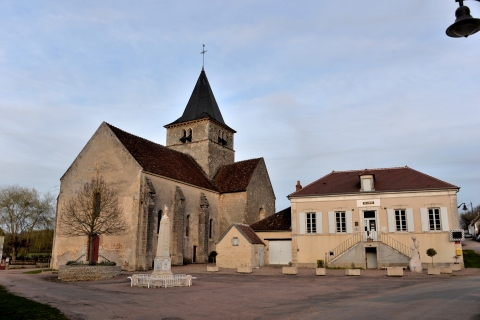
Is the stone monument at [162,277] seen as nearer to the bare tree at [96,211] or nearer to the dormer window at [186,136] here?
the bare tree at [96,211]

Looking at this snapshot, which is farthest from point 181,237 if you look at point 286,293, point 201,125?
point 286,293

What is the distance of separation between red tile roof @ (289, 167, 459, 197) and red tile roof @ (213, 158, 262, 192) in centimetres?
851

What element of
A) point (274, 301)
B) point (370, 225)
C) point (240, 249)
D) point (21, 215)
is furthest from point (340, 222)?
point (21, 215)

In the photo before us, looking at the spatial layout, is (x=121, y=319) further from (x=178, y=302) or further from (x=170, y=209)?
(x=170, y=209)

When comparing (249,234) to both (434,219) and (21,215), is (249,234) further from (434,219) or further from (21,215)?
(21,215)

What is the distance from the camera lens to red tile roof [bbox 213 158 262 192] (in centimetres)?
3572

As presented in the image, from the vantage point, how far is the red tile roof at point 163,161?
94.0 ft

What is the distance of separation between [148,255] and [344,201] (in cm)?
1360

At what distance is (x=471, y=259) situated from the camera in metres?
26.4

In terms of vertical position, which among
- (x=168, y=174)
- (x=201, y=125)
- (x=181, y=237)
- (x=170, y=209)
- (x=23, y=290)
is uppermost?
(x=201, y=125)

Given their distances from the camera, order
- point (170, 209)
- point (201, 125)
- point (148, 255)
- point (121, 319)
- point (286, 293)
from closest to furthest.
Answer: point (121, 319) < point (286, 293) < point (148, 255) < point (170, 209) < point (201, 125)

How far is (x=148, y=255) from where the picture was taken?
85.5 ft

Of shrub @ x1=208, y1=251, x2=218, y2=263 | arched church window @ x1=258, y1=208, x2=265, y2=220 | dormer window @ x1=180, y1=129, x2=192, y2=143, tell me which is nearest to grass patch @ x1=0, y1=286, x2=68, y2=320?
shrub @ x1=208, y1=251, x2=218, y2=263

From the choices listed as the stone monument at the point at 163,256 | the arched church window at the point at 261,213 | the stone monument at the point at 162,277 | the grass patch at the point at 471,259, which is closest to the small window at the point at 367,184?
the grass patch at the point at 471,259
